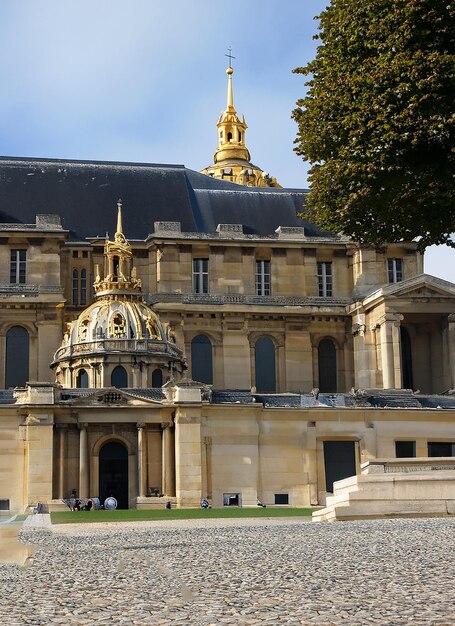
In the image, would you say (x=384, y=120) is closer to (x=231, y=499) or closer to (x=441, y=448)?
(x=231, y=499)

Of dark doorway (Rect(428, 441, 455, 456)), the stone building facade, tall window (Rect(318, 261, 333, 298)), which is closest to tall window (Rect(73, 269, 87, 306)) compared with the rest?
the stone building facade

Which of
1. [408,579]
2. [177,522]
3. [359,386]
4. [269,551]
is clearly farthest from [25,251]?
[408,579]

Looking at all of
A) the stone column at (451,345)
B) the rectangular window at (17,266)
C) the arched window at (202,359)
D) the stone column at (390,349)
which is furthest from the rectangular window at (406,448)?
the rectangular window at (17,266)

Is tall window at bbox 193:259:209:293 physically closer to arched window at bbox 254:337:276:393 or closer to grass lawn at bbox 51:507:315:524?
arched window at bbox 254:337:276:393

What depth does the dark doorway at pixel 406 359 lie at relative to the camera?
89062 mm

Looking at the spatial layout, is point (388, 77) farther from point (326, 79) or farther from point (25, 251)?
point (25, 251)

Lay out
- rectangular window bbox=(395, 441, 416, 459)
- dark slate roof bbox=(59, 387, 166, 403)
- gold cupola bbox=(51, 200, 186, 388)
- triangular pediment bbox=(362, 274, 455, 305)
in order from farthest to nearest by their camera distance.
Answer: triangular pediment bbox=(362, 274, 455, 305)
gold cupola bbox=(51, 200, 186, 388)
rectangular window bbox=(395, 441, 416, 459)
dark slate roof bbox=(59, 387, 166, 403)

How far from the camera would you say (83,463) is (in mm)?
68625

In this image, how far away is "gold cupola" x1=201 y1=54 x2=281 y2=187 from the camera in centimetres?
14738

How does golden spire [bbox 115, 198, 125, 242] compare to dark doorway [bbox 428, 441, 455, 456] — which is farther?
golden spire [bbox 115, 198, 125, 242]

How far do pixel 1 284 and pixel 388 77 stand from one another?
53737 millimetres

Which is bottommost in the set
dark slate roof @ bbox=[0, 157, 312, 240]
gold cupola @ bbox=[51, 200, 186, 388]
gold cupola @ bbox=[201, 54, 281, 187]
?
gold cupola @ bbox=[51, 200, 186, 388]

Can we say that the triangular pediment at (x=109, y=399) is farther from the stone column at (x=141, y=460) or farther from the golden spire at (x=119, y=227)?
the golden spire at (x=119, y=227)

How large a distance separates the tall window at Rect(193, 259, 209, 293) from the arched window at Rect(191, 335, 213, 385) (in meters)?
3.90
